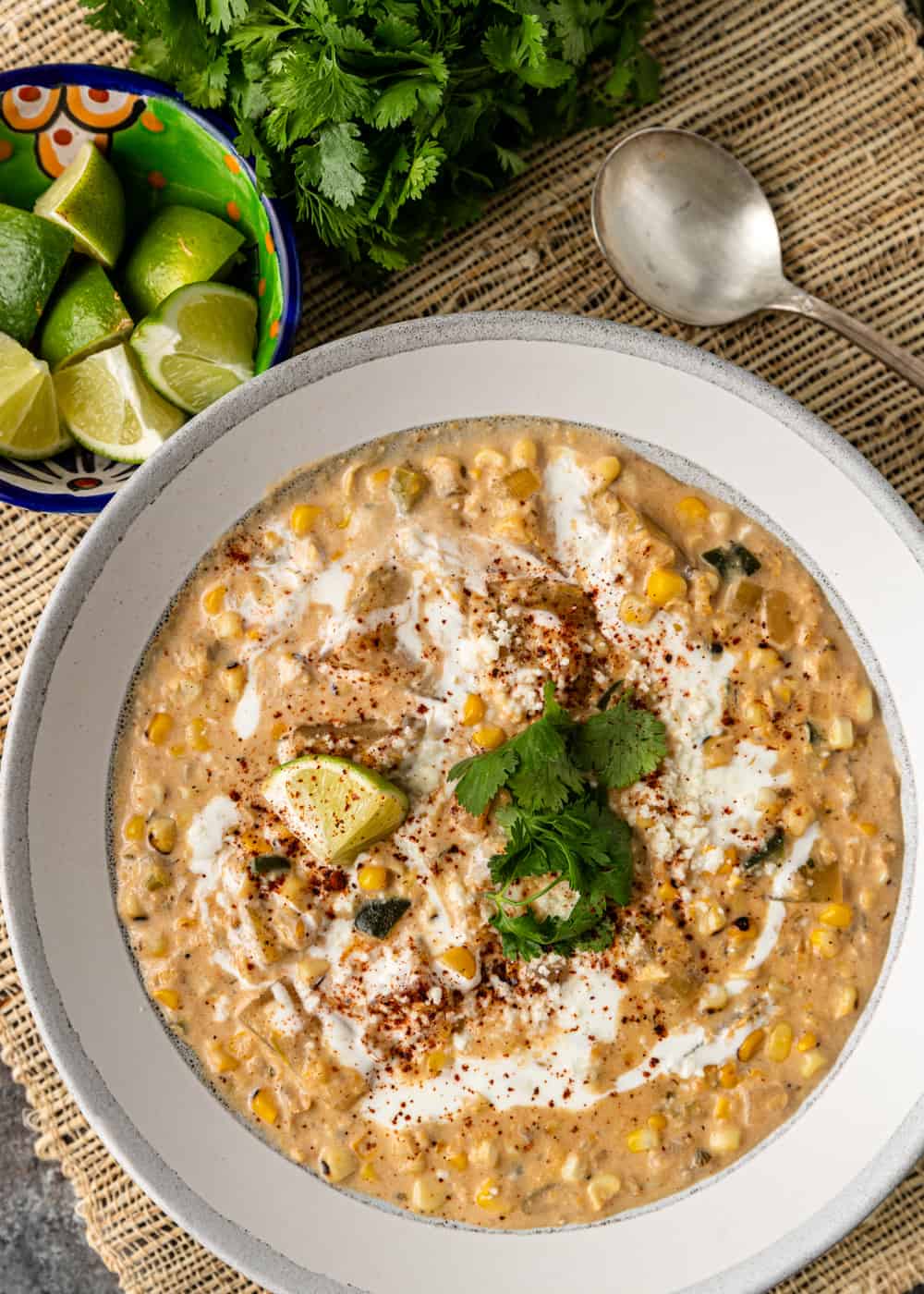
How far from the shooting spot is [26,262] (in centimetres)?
298

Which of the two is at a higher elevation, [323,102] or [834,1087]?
[323,102]

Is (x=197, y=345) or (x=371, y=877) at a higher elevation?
(x=197, y=345)

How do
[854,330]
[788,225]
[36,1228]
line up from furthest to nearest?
1. [36,1228]
2. [788,225]
3. [854,330]

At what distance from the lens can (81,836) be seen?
3.02 m

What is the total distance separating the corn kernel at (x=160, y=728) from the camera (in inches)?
119

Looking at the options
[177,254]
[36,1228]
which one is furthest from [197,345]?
[36,1228]

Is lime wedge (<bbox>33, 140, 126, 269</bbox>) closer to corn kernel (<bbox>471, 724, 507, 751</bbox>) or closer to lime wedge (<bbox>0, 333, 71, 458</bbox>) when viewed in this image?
lime wedge (<bbox>0, 333, 71, 458</bbox>)

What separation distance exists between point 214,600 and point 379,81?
1344 millimetres

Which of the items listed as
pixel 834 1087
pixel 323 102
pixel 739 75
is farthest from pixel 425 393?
pixel 834 1087

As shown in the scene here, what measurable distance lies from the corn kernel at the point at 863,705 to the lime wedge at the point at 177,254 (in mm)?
2039

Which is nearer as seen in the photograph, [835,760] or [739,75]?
[835,760]

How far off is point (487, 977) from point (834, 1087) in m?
0.97

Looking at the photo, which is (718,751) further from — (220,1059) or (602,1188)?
(220,1059)

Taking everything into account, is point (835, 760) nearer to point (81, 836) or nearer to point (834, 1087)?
point (834, 1087)
